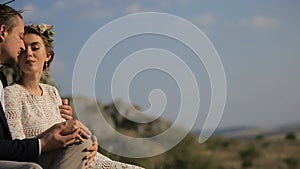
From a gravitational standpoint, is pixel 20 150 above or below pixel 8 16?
below

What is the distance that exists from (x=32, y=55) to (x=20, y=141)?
69 centimetres

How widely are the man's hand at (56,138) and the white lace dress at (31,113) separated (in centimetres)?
19

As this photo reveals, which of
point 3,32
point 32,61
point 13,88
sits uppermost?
point 3,32

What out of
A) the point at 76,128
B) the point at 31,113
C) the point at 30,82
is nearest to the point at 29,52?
the point at 30,82

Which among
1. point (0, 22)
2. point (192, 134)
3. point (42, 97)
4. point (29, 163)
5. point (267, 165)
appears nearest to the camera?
point (29, 163)

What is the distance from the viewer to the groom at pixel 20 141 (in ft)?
9.98

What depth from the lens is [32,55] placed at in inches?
143

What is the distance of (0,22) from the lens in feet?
10.5

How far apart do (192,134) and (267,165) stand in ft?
25.7

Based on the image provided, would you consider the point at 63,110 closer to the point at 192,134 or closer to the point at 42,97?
the point at 42,97

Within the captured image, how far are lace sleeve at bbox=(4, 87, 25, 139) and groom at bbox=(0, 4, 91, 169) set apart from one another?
0.31ft

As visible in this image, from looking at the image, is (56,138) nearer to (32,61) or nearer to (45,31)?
(32,61)

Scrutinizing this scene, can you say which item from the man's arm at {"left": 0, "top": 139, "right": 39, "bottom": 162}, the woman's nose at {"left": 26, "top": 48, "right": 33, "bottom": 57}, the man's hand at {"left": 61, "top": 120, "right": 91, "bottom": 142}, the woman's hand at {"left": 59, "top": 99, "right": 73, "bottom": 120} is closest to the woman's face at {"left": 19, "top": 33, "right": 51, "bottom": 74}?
the woman's nose at {"left": 26, "top": 48, "right": 33, "bottom": 57}

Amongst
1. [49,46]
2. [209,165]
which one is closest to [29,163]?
[49,46]
